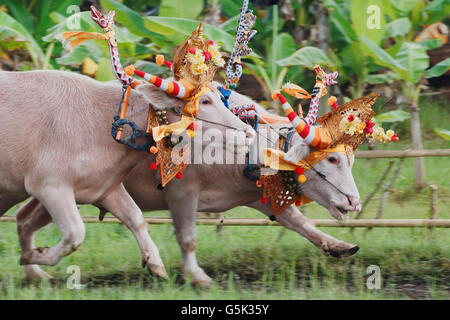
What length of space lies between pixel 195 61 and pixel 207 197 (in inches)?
50.2

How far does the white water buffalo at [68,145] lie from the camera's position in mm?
4863

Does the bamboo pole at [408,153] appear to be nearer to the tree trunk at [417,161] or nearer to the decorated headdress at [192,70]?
the tree trunk at [417,161]

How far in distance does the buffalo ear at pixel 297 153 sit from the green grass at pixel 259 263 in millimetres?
963

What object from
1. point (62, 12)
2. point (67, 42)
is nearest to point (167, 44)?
point (62, 12)

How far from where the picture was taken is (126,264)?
607 cm

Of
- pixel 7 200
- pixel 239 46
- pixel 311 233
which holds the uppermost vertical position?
pixel 239 46

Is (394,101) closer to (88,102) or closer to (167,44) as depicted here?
(167,44)

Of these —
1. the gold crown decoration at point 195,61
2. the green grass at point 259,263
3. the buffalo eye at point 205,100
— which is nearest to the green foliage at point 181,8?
the green grass at point 259,263

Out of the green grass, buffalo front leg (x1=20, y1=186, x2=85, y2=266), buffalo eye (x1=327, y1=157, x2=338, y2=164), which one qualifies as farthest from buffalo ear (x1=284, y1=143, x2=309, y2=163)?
buffalo front leg (x1=20, y1=186, x2=85, y2=266)

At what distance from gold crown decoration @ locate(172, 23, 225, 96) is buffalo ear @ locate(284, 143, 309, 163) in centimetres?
85

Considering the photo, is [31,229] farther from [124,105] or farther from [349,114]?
[349,114]

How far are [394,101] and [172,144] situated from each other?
565 cm

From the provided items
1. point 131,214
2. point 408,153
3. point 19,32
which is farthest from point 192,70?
point 19,32

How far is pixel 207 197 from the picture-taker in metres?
5.65
